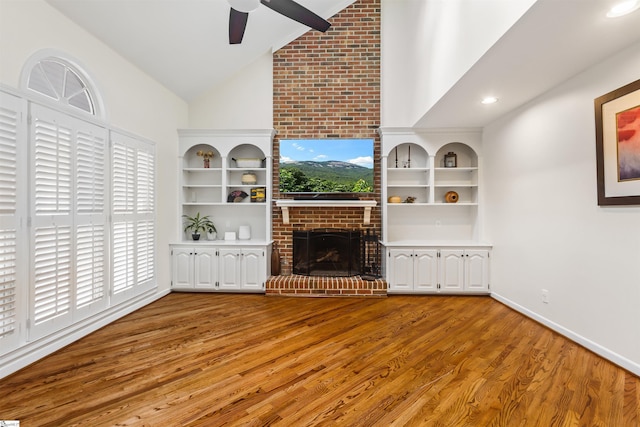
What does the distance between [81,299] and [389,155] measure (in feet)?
13.2

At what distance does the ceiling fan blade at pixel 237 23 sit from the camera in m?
2.28

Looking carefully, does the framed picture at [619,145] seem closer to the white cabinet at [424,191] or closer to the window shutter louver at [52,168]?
the white cabinet at [424,191]

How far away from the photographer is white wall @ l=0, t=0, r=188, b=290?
6.54 ft

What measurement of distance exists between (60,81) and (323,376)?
3.31m

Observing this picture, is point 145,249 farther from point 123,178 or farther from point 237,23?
point 237,23

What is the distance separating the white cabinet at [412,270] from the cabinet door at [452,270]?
10 cm

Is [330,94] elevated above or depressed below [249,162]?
above

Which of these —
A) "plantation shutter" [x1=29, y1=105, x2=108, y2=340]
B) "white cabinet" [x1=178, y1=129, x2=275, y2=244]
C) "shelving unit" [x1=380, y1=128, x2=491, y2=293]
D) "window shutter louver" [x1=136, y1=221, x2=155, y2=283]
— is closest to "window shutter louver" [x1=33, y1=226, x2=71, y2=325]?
"plantation shutter" [x1=29, y1=105, x2=108, y2=340]

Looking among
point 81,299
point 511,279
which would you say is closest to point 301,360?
point 81,299

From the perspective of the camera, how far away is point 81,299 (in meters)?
2.50

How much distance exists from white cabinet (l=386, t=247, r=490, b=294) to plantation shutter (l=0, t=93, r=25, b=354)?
3820 millimetres

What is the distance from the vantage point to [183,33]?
10.4 feet

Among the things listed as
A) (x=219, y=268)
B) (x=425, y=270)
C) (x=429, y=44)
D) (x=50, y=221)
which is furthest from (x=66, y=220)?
(x=429, y=44)

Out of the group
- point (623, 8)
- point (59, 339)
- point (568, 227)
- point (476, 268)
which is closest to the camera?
point (623, 8)
